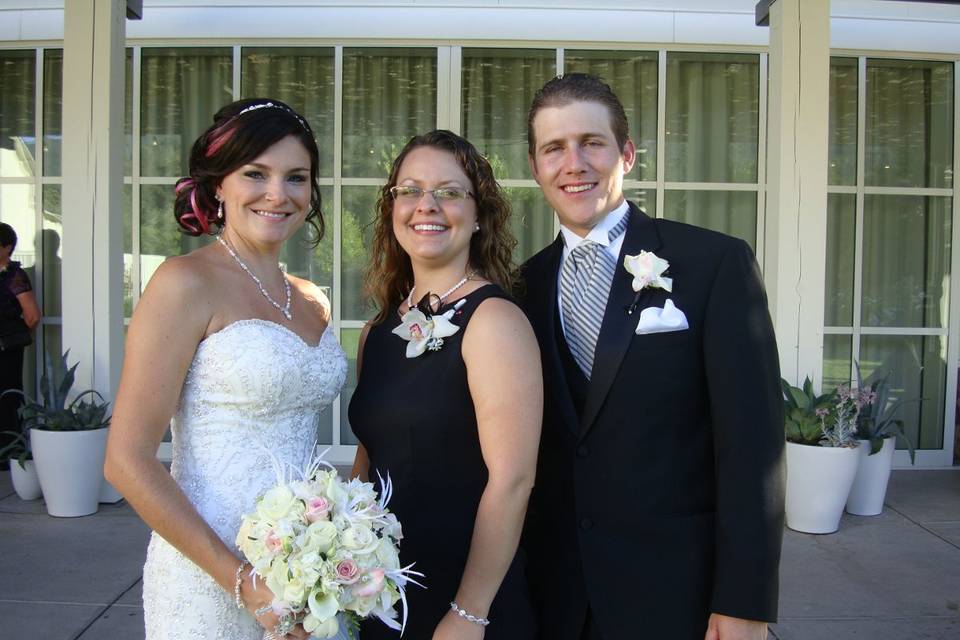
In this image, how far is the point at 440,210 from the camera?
2.09 metres

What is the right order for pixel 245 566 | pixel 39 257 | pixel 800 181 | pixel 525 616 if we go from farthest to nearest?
1. pixel 39 257
2. pixel 800 181
3. pixel 525 616
4. pixel 245 566

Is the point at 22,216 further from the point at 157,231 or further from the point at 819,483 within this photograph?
the point at 819,483

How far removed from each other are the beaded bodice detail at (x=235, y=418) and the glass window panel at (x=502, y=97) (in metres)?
5.32

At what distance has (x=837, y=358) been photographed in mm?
7352

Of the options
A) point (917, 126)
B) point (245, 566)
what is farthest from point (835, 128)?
point (245, 566)

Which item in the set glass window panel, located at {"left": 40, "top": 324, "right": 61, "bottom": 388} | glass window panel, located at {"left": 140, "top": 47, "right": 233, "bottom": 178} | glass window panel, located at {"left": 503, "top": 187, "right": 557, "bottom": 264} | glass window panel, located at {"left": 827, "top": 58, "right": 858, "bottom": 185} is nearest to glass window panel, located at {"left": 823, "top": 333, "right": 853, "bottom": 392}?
glass window panel, located at {"left": 827, "top": 58, "right": 858, "bottom": 185}

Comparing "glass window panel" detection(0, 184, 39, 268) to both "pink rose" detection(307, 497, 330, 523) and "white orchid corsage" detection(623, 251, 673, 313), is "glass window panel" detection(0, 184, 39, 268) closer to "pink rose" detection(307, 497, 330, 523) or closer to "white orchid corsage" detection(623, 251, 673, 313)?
"pink rose" detection(307, 497, 330, 523)

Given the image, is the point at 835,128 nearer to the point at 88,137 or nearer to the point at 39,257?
the point at 88,137

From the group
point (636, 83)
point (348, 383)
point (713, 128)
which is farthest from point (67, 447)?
point (713, 128)

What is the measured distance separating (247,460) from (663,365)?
3.74ft

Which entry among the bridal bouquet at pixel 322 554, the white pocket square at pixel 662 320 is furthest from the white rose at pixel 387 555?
the white pocket square at pixel 662 320

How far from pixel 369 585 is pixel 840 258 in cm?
684

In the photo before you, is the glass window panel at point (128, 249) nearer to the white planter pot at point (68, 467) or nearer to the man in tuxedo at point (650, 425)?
the white planter pot at point (68, 467)

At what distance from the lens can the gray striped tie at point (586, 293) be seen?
2.05m
